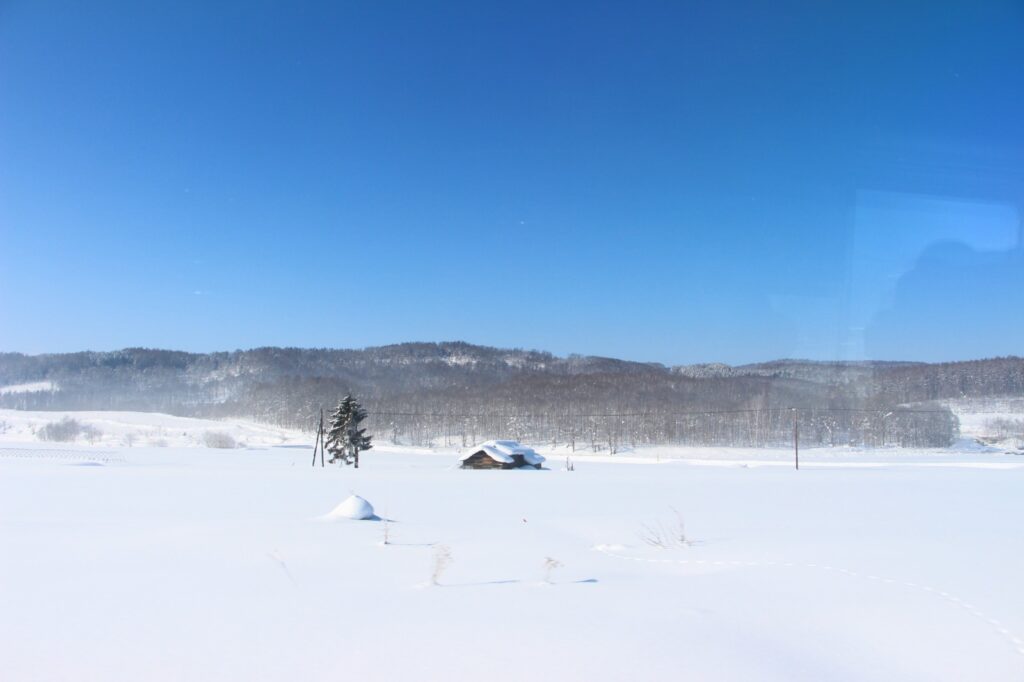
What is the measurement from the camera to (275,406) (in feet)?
358

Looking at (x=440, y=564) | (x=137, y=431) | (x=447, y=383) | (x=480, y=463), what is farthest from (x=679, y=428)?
(x=440, y=564)

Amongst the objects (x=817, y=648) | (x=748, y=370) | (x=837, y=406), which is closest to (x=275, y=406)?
(x=748, y=370)

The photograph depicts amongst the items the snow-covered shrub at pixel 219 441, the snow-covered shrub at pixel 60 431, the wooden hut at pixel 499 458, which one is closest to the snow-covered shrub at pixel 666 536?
the wooden hut at pixel 499 458

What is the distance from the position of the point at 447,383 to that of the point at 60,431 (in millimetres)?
62425

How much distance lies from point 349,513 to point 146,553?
11.4 feet

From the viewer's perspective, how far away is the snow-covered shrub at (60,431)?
66188 millimetres

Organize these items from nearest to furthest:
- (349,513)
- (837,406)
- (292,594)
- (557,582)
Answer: (292,594) → (557,582) → (349,513) → (837,406)

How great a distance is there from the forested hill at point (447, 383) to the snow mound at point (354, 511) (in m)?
49.9

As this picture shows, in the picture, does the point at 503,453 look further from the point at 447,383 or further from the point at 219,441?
the point at 447,383

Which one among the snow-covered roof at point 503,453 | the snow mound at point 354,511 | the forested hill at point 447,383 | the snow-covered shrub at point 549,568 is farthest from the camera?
the forested hill at point 447,383

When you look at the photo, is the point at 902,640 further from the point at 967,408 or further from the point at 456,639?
the point at 967,408

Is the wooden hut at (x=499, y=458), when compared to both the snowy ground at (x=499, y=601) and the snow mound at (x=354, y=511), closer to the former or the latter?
the snowy ground at (x=499, y=601)

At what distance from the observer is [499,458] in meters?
44.5

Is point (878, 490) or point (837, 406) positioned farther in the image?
point (837, 406)
